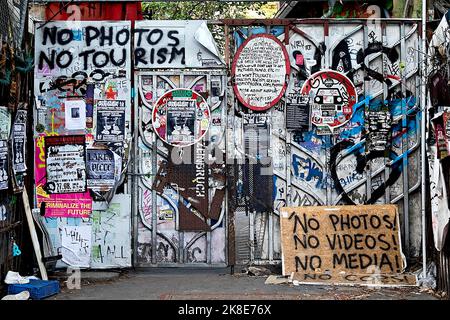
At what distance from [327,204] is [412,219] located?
127cm

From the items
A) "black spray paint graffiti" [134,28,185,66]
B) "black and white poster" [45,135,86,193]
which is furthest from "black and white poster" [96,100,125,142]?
"black spray paint graffiti" [134,28,185,66]

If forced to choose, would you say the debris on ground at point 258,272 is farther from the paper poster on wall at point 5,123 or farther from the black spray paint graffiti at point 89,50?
the paper poster on wall at point 5,123

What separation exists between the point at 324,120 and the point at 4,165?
14.5ft

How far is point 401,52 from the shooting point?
877cm

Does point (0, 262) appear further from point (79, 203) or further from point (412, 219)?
point (412, 219)

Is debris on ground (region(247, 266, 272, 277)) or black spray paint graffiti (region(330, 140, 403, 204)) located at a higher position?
black spray paint graffiti (region(330, 140, 403, 204))

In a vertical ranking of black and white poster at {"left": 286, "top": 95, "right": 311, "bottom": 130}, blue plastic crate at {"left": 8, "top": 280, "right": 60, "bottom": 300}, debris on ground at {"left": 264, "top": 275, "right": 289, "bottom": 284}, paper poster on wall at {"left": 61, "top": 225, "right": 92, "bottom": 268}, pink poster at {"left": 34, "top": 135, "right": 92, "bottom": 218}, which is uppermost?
black and white poster at {"left": 286, "top": 95, "right": 311, "bottom": 130}

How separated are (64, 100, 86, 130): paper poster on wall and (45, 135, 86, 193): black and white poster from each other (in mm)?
161

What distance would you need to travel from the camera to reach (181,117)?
344 inches

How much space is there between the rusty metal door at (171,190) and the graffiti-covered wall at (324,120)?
279 millimetres

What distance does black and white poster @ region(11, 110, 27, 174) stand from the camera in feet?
26.1

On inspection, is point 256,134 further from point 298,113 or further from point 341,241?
point 341,241

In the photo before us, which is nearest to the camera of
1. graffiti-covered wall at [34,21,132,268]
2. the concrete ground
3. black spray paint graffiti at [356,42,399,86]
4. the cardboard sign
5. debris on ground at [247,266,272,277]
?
the concrete ground

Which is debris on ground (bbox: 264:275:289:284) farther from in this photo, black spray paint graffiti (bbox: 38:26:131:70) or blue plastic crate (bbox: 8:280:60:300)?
black spray paint graffiti (bbox: 38:26:131:70)
